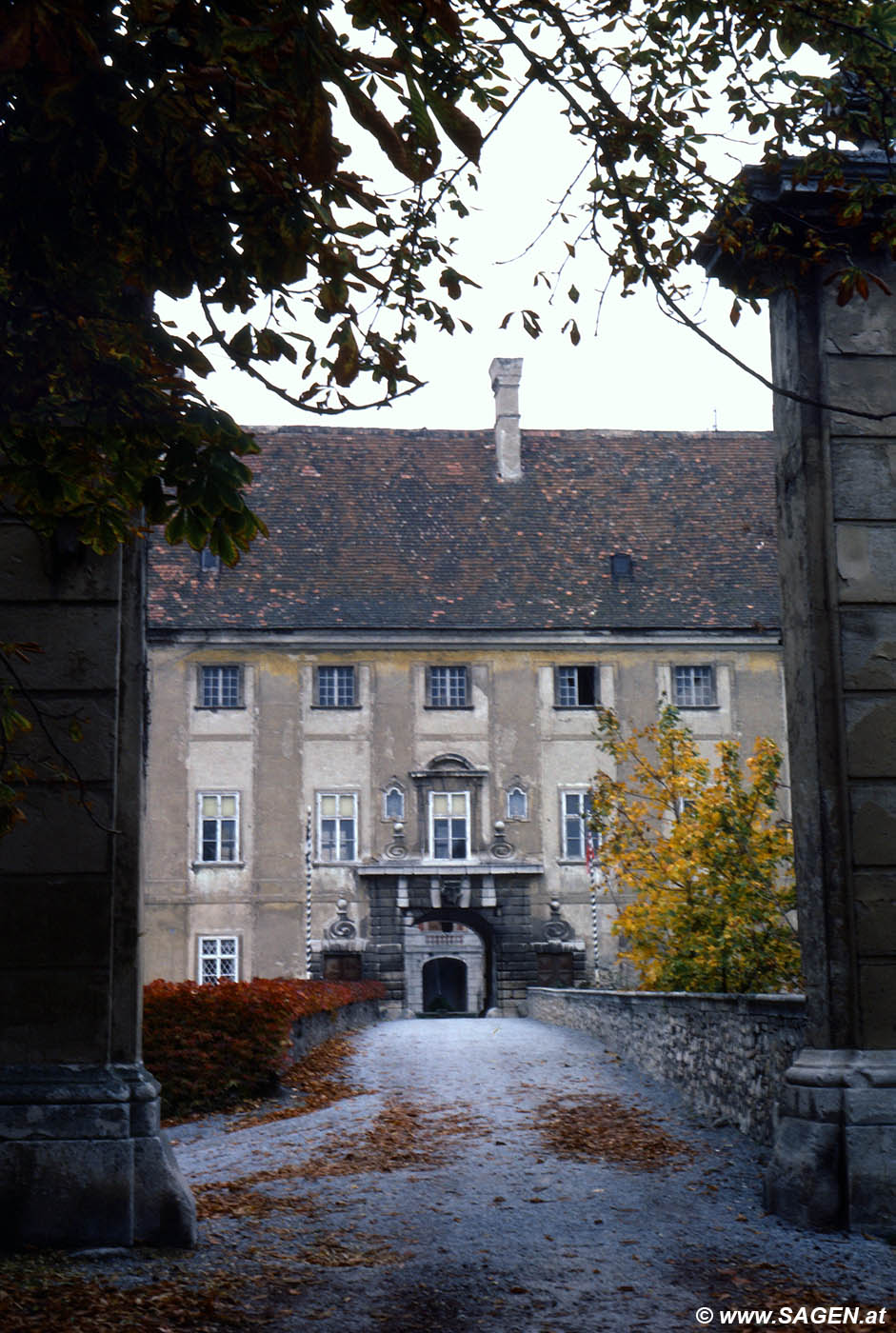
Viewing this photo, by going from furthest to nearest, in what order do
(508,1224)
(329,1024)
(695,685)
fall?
(695,685)
(329,1024)
(508,1224)

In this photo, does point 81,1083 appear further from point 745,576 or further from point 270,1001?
point 745,576

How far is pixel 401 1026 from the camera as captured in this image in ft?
89.9

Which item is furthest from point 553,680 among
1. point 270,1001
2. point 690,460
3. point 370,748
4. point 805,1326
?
point 805,1326

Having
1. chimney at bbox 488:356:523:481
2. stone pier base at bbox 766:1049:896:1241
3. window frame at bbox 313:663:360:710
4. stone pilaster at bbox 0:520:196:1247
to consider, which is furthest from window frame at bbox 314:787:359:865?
stone pilaster at bbox 0:520:196:1247

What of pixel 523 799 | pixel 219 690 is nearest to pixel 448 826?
pixel 523 799

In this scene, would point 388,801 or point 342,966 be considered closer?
point 342,966

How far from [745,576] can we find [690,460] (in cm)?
426

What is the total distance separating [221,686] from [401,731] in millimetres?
4192

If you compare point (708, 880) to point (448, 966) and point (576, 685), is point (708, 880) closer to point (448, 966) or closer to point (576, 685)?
point (576, 685)

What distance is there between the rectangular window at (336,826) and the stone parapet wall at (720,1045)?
15103 mm

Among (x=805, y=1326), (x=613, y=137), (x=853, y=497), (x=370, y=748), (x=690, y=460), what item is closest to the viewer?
(x=805, y=1326)

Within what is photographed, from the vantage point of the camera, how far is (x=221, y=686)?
1293 inches

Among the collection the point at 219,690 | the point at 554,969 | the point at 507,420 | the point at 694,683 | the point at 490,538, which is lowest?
the point at 554,969

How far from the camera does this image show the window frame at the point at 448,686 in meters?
33.1
